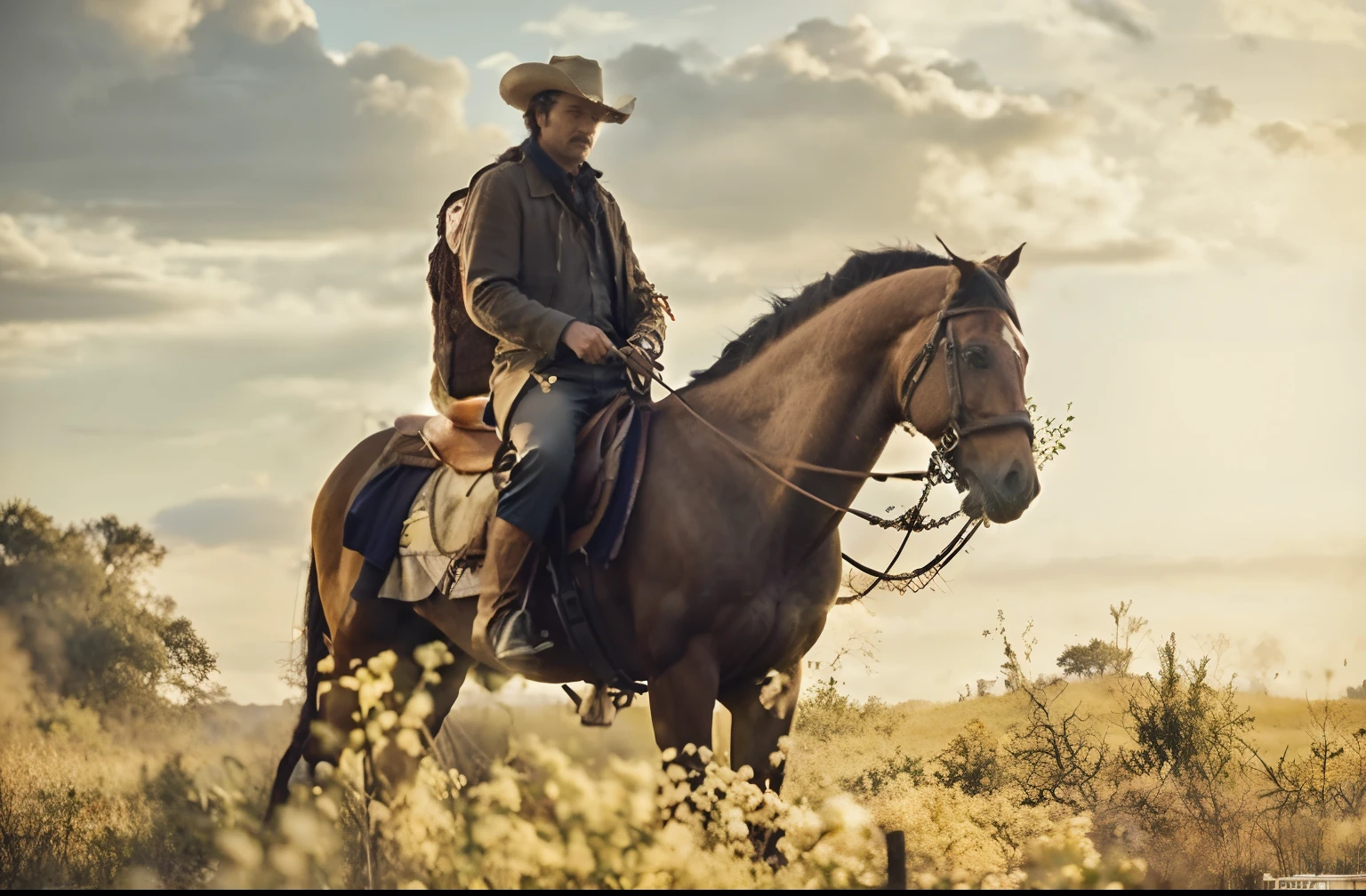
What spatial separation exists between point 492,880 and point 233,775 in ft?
5.93

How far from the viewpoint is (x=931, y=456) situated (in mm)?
7281

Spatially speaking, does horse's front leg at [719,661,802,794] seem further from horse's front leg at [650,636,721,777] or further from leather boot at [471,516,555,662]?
leather boot at [471,516,555,662]

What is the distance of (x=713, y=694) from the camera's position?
293 inches

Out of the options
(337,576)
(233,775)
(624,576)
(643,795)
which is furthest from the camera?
(337,576)

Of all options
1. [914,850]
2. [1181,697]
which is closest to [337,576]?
[914,850]

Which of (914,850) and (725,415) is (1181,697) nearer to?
(914,850)

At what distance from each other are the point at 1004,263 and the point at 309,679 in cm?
579

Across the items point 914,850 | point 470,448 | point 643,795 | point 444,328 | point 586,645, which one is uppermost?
point 444,328

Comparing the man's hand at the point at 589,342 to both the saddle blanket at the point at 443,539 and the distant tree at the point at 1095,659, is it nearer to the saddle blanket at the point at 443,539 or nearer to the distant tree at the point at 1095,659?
the saddle blanket at the point at 443,539

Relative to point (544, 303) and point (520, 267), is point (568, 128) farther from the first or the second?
point (544, 303)

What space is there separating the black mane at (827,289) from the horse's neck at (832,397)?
97 mm

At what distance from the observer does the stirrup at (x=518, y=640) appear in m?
7.88

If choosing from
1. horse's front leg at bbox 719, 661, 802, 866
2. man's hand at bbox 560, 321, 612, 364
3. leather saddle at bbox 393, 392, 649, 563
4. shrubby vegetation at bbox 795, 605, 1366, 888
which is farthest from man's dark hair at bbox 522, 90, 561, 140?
shrubby vegetation at bbox 795, 605, 1366, 888

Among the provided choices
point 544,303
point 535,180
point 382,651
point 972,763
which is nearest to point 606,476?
point 544,303
